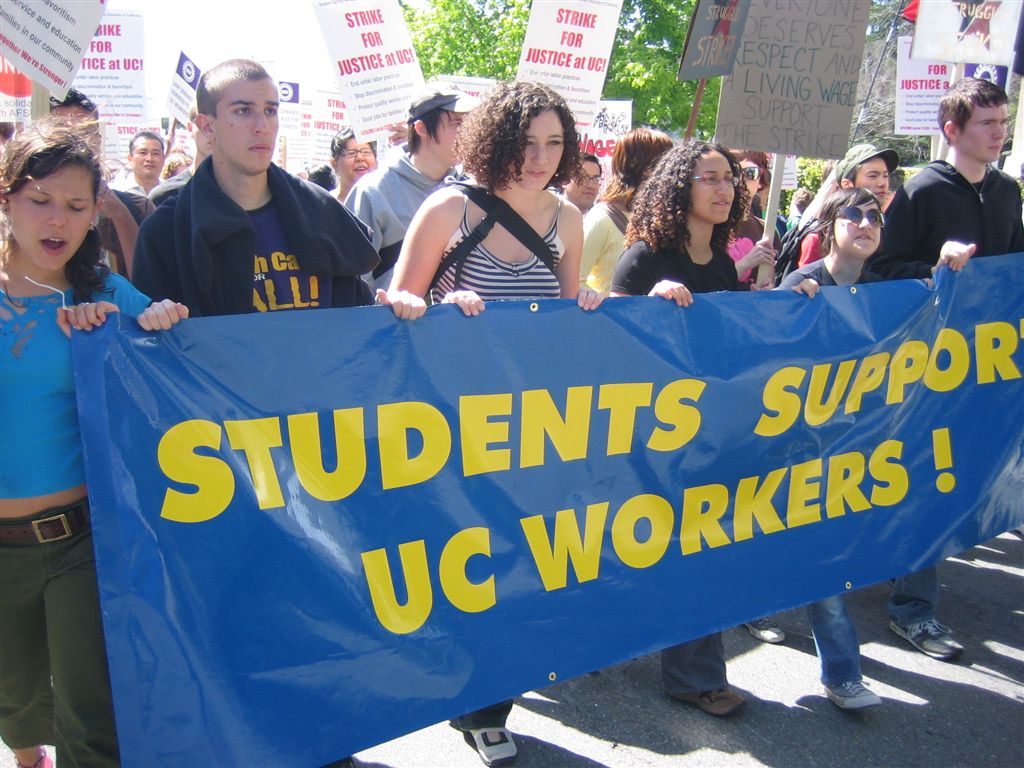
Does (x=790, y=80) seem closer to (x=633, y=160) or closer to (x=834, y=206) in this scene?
(x=834, y=206)

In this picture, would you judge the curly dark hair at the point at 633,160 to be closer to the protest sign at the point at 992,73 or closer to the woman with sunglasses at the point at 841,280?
the woman with sunglasses at the point at 841,280

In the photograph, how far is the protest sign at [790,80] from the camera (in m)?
3.93

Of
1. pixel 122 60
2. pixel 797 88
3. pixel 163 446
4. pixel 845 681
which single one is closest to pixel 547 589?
pixel 163 446

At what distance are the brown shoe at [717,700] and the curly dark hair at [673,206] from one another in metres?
1.59

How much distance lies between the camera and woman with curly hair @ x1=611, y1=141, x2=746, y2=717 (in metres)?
3.45

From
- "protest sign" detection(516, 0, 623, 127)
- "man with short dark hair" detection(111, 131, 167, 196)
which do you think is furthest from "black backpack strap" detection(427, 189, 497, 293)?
"man with short dark hair" detection(111, 131, 167, 196)

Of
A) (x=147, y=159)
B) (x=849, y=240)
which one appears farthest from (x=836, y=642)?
(x=147, y=159)

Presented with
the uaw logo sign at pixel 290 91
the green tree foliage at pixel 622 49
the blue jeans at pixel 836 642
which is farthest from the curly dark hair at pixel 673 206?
the green tree foliage at pixel 622 49

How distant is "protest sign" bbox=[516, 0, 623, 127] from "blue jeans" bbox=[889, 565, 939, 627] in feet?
11.0

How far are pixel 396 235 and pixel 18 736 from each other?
2.36 metres

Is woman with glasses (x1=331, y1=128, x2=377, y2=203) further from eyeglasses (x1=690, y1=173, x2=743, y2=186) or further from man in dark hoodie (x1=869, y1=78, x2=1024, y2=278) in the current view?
man in dark hoodie (x1=869, y1=78, x2=1024, y2=278)

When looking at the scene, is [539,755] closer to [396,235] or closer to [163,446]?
[163,446]

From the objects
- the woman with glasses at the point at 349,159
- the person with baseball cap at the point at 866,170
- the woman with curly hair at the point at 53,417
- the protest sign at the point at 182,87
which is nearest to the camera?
the woman with curly hair at the point at 53,417

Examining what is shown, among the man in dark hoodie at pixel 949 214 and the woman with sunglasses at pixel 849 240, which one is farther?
the man in dark hoodie at pixel 949 214
